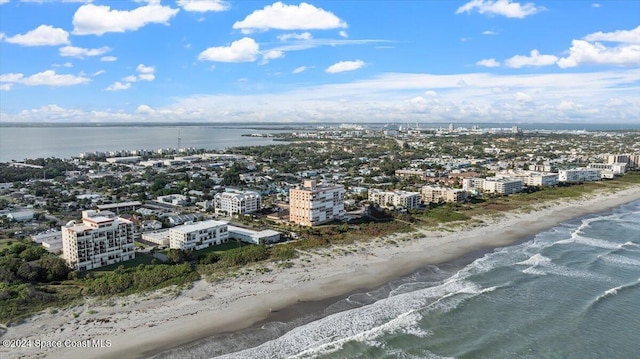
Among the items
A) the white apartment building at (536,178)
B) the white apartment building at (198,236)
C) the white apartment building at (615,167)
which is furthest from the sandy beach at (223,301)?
the white apartment building at (615,167)

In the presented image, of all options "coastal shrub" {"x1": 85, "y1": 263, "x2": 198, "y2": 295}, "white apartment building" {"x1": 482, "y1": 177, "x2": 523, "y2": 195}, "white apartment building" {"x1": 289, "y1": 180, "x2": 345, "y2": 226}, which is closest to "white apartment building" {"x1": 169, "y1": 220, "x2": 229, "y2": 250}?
"coastal shrub" {"x1": 85, "y1": 263, "x2": 198, "y2": 295}

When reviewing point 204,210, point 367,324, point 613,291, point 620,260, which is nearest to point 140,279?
point 367,324

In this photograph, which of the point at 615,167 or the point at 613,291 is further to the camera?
the point at 615,167

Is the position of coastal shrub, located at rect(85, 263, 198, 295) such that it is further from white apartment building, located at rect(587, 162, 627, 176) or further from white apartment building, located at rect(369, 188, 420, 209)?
white apartment building, located at rect(587, 162, 627, 176)

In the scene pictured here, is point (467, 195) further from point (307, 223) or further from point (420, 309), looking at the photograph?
point (420, 309)

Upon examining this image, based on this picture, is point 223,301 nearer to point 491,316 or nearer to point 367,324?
point 367,324

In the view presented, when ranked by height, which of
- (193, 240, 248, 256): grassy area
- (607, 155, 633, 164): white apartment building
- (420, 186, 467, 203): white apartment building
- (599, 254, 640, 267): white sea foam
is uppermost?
(607, 155, 633, 164): white apartment building

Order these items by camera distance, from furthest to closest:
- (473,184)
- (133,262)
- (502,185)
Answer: (473,184), (502,185), (133,262)
